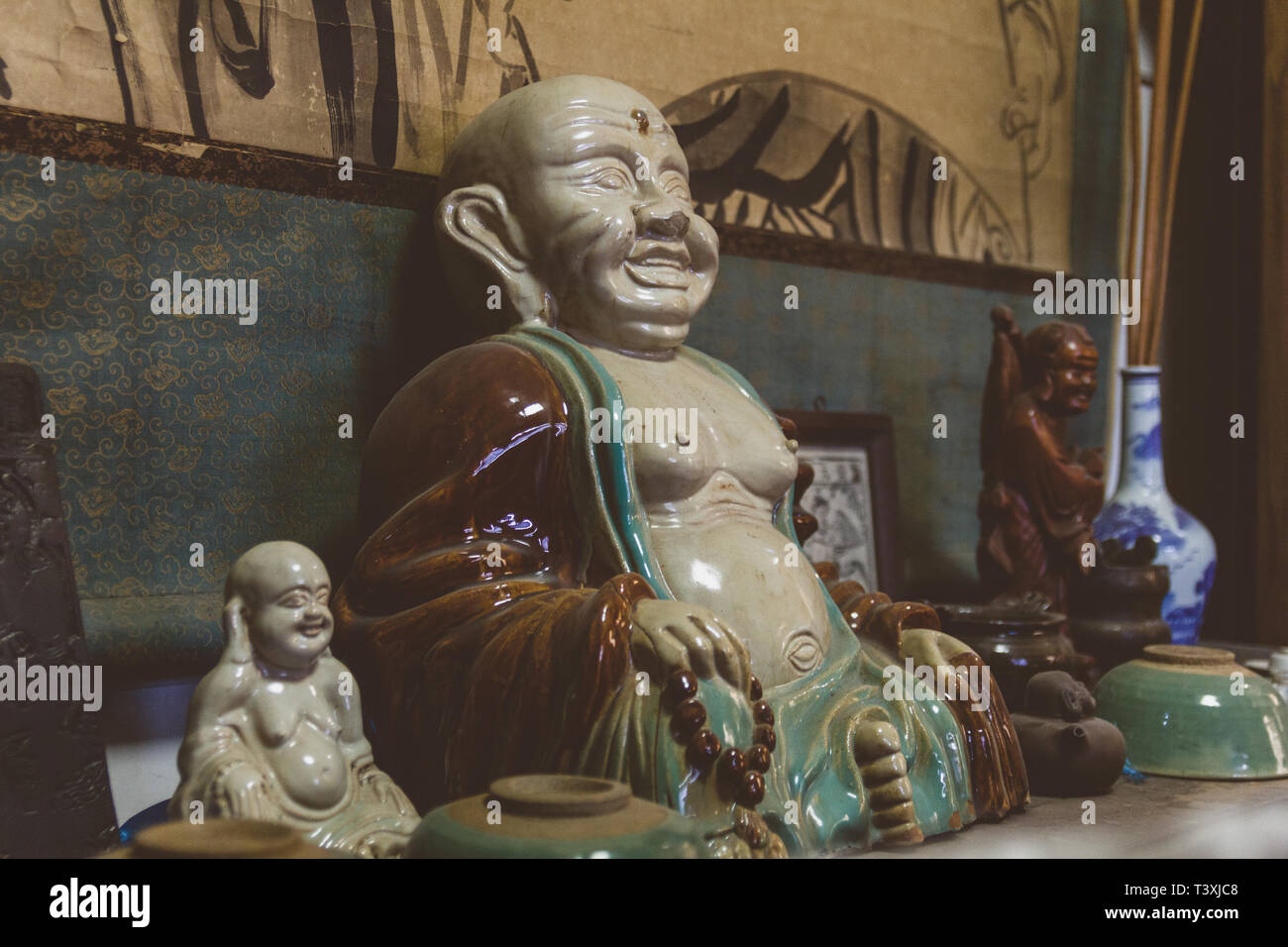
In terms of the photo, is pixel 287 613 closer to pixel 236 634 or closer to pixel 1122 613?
pixel 236 634

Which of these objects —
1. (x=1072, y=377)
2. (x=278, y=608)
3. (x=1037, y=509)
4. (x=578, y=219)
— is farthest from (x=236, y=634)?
(x=1072, y=377)

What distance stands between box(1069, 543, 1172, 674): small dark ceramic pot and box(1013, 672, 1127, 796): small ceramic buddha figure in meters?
0.56

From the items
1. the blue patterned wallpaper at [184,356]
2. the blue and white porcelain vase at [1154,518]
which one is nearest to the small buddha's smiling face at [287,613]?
the blue patterned wallpaper at [184,356]

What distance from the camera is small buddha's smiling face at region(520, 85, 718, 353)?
2.26m

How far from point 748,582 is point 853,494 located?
1.26 m

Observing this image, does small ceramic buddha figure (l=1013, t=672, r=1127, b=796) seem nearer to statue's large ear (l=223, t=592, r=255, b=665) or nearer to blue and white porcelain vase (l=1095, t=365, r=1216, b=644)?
blue and white porcelain vase (l=1095, t=365, r=1216, b=644)

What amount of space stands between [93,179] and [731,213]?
1.49 m

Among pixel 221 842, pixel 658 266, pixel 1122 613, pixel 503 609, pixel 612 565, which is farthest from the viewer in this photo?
pixel 1122 613

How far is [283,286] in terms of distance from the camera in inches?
97.6

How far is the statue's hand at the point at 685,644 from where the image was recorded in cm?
175

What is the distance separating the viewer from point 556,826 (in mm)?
1381

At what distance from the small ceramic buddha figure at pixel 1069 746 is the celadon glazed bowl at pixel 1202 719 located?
187 mm

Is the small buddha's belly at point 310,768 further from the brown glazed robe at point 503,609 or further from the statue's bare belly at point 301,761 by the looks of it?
the brown glazed robe at point 503,609

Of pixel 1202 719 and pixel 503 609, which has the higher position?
pixel 503 609
